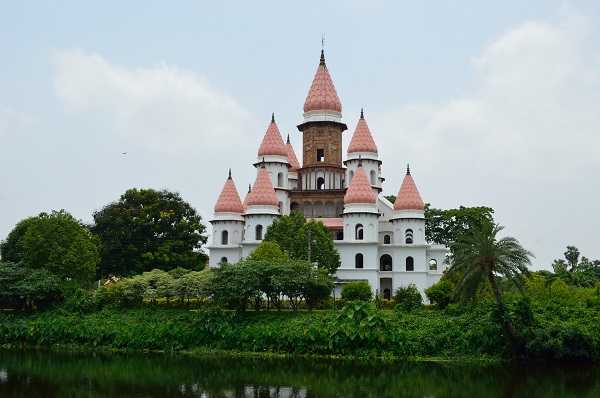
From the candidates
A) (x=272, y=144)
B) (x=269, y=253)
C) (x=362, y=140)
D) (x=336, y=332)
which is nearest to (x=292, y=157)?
(x=272, y=144)

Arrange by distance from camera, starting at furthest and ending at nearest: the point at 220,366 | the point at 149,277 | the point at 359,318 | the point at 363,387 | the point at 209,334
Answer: the point at 149,277 < the point at 209,334 < the point at 359,318 < the point at 220,366 < the point at 363,387

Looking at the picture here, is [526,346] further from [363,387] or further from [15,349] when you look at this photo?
[15,349]

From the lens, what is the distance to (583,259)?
206 feet

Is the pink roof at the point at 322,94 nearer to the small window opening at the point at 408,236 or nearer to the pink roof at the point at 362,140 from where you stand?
the pink roof at the point at 362,140

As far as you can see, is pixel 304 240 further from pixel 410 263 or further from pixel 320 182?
pixel 320 182

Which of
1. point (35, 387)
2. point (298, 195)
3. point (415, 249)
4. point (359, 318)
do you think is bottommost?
point (35, 387)

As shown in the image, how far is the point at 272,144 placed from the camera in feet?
150

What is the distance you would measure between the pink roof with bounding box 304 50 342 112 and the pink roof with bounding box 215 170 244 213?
7.97m

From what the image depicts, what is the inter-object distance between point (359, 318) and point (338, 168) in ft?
66.7

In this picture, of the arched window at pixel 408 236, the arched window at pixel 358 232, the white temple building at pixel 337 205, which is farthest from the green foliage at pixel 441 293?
the arched window at pixel 408 236

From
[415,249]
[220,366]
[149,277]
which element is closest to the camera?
[220,366]

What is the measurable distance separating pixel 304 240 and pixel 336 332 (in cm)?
1150

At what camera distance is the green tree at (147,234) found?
144ft

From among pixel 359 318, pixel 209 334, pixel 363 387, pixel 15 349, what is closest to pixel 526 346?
pixel 359 318
